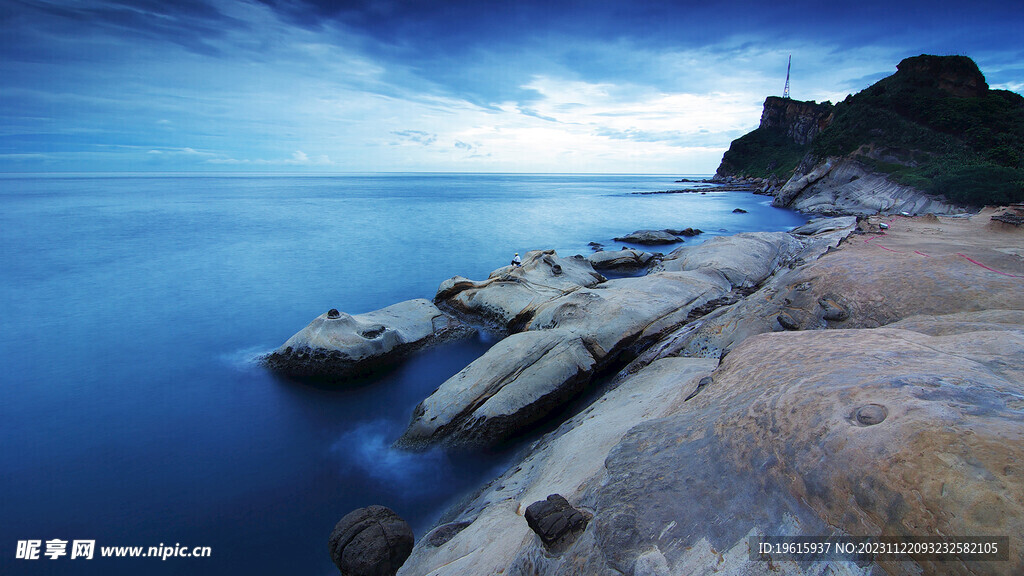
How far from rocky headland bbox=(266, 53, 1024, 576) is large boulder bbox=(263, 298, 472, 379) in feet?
0.18

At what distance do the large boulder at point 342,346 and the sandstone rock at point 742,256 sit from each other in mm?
10783

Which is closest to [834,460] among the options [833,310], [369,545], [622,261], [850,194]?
[369,545]

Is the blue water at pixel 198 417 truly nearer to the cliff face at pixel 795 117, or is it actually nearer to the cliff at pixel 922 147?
the cliff at pixel 922 147

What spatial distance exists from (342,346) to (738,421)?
9808 mm

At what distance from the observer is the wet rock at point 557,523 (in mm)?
3936

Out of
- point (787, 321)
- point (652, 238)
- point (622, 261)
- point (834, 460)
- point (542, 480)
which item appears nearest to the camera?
point (834, 460)

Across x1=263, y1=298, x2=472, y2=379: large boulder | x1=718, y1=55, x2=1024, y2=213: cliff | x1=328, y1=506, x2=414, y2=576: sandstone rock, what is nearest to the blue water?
x1=263, y1=298, x2=472, y2=379: large boulder

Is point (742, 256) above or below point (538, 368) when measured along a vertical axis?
above

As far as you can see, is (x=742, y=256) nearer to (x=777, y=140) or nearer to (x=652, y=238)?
(x=652, y=238)

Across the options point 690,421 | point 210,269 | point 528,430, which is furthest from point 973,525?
point 210,269

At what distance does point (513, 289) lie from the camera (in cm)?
1480

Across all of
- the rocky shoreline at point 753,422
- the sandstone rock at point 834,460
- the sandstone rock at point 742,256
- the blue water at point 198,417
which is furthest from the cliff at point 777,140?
the sandstone rock at point 834,460

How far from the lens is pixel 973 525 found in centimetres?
264

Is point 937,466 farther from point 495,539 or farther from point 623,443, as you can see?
point 495,539
